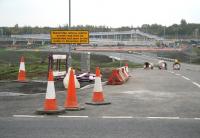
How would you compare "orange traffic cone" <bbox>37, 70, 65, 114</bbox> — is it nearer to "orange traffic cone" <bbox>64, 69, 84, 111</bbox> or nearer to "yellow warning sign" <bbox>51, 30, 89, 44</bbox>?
"orange traffic cone" <bbox>64, 69, 84, 111</bbox>

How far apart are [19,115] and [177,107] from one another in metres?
4.01

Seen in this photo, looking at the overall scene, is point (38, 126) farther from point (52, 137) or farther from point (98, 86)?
point (98, 86)

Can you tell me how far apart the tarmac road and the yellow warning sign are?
449 cm

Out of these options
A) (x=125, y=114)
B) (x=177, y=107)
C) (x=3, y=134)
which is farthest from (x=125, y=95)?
(x=3, y=134)

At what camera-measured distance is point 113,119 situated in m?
10.2

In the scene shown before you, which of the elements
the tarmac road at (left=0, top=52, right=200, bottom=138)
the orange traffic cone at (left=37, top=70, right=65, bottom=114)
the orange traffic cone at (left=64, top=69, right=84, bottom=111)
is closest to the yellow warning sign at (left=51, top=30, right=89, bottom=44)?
the tarmac road at (left=0, top=52, right=200, bottom=138)

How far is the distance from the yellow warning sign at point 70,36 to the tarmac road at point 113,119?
4.49 m

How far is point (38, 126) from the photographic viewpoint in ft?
30.0

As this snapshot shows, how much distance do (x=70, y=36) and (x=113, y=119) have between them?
373 inches

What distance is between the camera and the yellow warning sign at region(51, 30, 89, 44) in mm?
19234

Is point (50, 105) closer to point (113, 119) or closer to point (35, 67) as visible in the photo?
point (113, 119)

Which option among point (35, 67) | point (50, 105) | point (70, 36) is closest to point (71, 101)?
point (50, 105)

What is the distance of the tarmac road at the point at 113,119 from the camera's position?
8422 mm

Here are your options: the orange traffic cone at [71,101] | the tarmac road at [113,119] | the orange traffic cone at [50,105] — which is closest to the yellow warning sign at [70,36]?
the tarmac road at [113,119]
